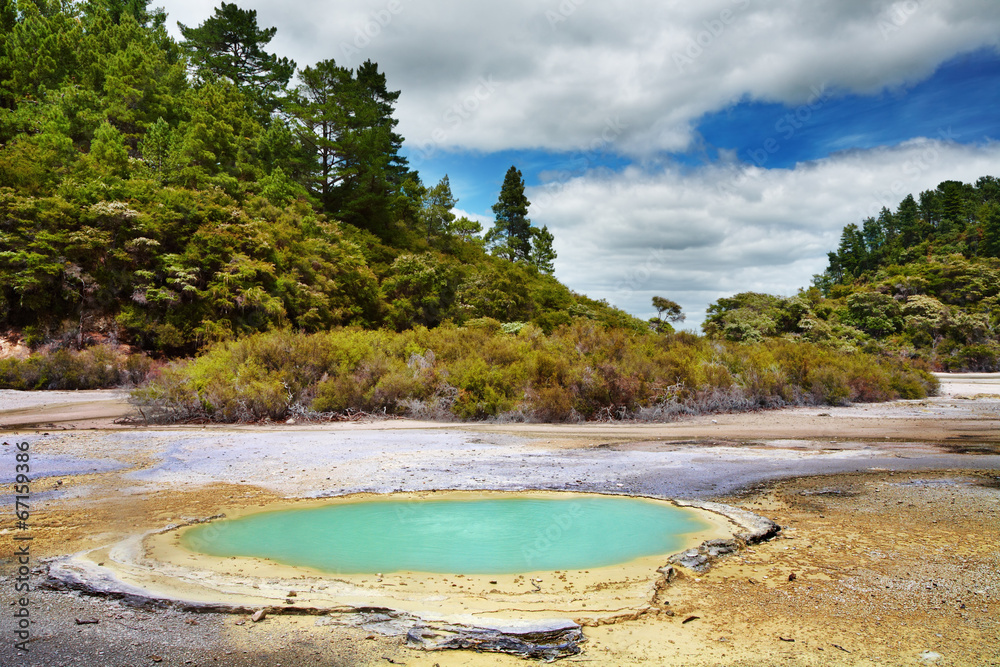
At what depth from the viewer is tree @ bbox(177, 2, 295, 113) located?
37344 mm

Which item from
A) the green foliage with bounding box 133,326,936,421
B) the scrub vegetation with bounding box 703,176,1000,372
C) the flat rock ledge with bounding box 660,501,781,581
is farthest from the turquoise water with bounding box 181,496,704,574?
the scrub vegetation with bounding box 703,176,1000,372

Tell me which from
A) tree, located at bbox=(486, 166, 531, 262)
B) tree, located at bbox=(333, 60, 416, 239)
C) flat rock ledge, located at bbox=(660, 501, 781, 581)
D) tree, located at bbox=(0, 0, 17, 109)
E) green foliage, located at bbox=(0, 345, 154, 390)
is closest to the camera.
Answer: flat rock ledge, located at bbox=(660, 501, 781, 581)

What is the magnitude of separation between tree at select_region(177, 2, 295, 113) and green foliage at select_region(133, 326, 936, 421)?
28827 millimetres

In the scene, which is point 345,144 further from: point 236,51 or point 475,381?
point 475,381

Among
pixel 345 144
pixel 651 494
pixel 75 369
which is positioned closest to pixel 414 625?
A: pixel 651 494

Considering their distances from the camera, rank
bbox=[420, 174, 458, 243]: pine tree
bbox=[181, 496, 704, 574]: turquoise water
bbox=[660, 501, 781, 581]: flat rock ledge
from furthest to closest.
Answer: bbox=[420, 174, 458, 243]: pine tree, bbox=[181, 496, 704, 574]: turquoise water, bbox=[660, 501, 781, 581]: flat rock ledge

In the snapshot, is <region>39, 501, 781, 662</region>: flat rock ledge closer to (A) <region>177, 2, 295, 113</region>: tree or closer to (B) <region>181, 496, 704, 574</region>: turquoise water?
(B) <region>181, 496, 704, 574</region>: turquoise water

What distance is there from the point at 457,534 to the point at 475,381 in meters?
8.66

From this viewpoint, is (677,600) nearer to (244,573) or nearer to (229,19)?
(244,573)

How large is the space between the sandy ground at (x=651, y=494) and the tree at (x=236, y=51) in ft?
101

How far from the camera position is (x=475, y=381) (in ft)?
46.4

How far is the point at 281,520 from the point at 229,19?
140 ft

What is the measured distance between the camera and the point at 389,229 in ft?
112

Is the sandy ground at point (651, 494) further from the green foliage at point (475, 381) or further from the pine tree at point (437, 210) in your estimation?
the pine tree at point (437, 210)
